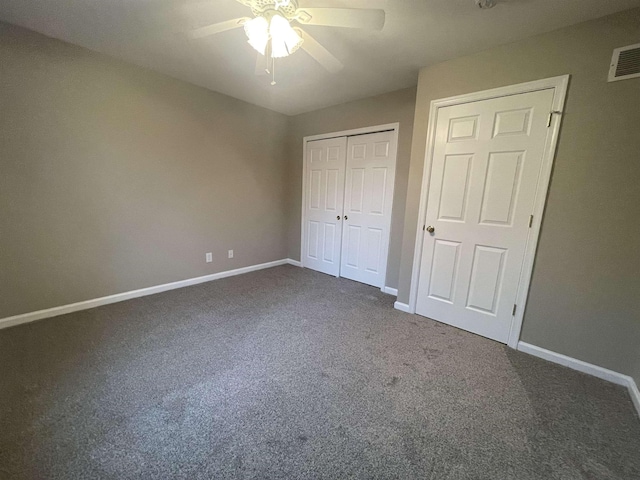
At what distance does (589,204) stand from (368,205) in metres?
2.09

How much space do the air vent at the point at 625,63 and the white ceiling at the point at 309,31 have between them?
25 centimetres

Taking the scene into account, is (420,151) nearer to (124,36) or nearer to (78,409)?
(124,36)

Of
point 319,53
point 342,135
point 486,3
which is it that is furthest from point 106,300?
point 486,3

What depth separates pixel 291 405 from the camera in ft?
4.89

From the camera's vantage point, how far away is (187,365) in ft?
5.92

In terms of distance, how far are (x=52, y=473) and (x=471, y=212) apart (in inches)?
120

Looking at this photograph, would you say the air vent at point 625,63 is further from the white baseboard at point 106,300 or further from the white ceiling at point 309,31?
the white baseboard at point 106,300

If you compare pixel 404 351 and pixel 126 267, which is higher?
pixel 126 267

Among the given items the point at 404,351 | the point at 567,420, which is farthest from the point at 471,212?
the point at 567,420

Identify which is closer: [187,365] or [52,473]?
[52,473]

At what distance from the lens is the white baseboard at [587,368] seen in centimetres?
168

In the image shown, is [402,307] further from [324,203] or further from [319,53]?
[319,53]

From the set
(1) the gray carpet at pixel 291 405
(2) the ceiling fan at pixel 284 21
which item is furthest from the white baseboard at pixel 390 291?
(2) the ceiling fan at pixel 284 21

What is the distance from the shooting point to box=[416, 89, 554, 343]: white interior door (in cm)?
202
